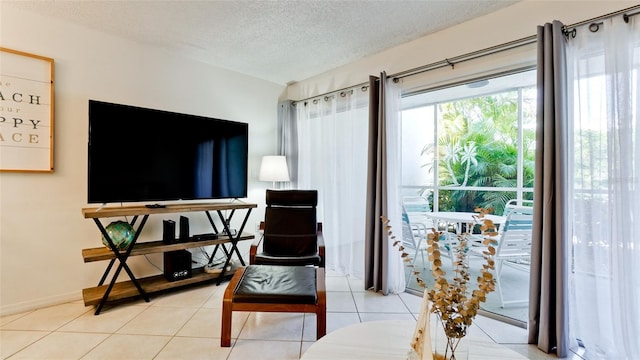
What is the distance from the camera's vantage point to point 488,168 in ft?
15.4

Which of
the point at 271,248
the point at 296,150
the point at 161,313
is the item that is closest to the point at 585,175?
the point at 271,248

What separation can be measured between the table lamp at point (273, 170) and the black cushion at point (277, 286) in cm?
141

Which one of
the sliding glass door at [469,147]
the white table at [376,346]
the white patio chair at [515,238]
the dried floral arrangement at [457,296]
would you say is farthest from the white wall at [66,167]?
the white patio chair at [515,238]

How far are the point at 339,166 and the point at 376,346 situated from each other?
245cm

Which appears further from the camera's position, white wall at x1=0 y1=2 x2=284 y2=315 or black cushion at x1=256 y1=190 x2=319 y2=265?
black cushion at x1=256 y1=190 x2=319 y2=265

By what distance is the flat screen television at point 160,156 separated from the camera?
2.44m

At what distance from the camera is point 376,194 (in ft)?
9.80

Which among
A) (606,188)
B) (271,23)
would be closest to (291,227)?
(271,23)

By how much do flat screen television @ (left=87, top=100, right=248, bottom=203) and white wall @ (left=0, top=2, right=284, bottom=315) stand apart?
160mm

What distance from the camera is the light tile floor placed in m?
1.92

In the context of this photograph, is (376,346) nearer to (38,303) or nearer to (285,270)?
(285,270)

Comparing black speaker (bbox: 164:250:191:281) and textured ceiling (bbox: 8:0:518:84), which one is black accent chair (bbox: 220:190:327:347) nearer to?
black speaker (bbox: 164:250:191:281)

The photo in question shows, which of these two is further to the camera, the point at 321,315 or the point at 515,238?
the point at 515,238

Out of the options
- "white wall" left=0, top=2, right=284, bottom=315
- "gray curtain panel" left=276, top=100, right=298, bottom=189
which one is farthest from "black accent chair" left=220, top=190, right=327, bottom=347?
"white wall" left=0, top=2, right=284, bottom=315
